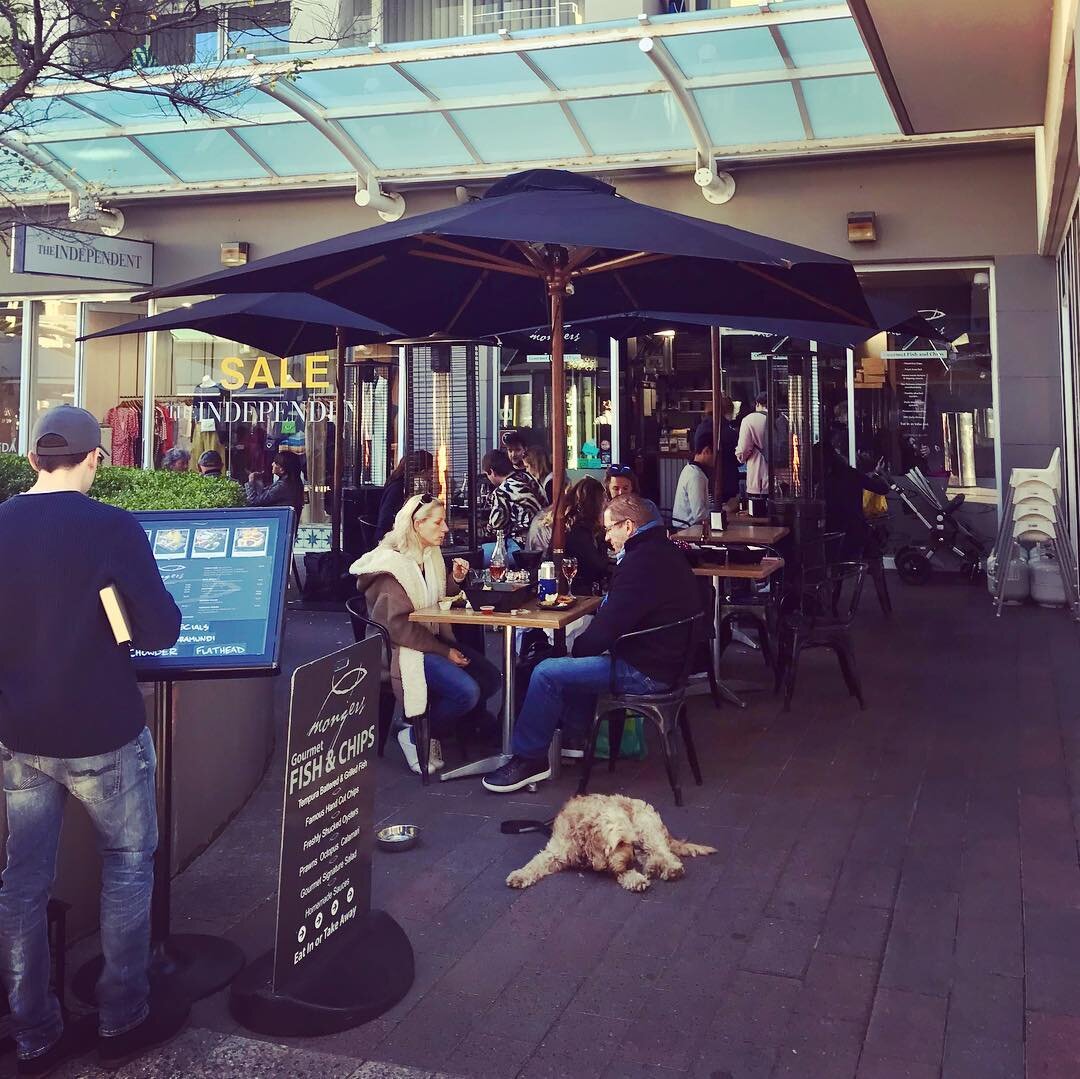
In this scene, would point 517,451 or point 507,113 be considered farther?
point 507,113

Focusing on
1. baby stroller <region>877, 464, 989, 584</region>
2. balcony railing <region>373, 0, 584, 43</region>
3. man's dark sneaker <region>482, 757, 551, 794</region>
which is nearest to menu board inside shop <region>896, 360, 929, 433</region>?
baby stroller <region>877, 464, 989, 584</region>

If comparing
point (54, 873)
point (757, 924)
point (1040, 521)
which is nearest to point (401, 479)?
point (1040, 521)

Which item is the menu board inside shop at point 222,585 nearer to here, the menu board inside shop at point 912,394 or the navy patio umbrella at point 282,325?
the navy patio umbrella at point 282,325

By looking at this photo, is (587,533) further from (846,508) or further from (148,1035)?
(148,1035)

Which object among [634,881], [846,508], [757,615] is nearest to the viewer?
[634,881]

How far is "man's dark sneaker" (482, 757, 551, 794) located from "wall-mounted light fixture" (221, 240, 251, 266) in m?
10.3

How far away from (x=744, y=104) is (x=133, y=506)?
8.35m

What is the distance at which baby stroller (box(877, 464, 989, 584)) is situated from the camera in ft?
39.6

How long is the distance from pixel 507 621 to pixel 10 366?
42.6ft

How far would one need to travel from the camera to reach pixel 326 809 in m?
3.31

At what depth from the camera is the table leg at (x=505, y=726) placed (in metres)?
5.71

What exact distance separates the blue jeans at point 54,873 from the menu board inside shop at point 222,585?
1.26 feet

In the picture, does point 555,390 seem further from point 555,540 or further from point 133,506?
point 133,506

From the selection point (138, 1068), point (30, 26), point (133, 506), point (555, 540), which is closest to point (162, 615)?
point (138, 1068)
